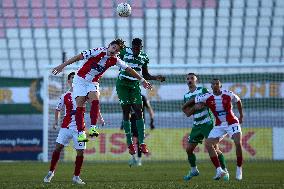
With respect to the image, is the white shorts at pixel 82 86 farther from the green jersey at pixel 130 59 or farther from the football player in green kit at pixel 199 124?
the football player in green kit at pixel 199 124

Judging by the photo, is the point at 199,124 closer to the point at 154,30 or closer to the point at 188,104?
the point at 188,104

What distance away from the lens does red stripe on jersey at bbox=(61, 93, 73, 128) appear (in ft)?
41.4

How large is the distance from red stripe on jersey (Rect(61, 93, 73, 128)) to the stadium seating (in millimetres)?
15661

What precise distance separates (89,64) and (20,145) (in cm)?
1283

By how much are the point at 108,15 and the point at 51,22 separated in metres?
2.43

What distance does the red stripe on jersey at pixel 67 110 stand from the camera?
12.6 metres

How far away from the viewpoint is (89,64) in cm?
1187

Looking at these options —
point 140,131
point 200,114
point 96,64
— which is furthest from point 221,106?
point 96,64

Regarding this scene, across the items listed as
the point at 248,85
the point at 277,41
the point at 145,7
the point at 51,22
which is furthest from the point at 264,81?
the point at 51,22

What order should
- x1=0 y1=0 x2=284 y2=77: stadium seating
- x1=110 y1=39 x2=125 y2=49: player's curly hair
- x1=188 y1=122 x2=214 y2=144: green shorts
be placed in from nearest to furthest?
x1=110 y1=39 x2=125 y2=49: player's curly hair
x1=188 y1=122 x2=214 y2=144: green shorts
x1=0 y1=0 x2=284 y2=77: stadium seating

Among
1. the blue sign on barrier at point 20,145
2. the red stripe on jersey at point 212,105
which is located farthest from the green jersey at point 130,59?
the blue sign on barrier at point 20,145

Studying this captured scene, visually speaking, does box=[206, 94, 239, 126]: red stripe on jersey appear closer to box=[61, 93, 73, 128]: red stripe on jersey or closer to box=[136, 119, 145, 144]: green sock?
box=[136, 119, 145, 144]: green sock

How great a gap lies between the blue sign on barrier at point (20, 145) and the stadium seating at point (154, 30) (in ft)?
15.0

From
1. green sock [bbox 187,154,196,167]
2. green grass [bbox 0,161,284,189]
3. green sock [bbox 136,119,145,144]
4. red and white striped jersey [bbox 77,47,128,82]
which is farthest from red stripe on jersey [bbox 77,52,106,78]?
green sock [bbox 187,154,196,167]
